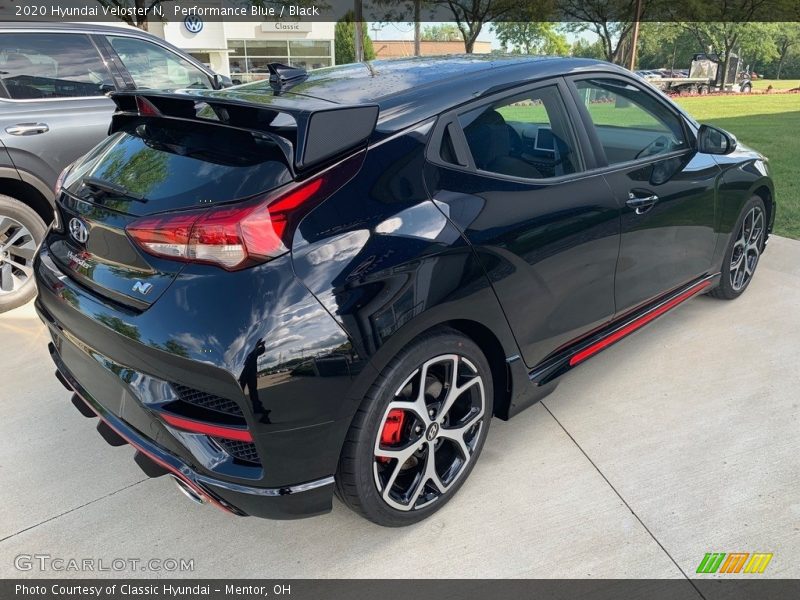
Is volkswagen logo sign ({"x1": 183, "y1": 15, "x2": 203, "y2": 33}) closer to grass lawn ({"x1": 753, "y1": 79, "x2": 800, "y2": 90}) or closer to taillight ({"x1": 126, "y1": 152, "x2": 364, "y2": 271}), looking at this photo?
taillight ({"x1": 126, "y1": 152, "x2": 364, "y2": 271})

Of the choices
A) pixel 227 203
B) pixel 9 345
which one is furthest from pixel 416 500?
pixel 9 345

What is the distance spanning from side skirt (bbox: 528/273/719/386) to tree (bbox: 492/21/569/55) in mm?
38792

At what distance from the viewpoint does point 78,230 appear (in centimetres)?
229

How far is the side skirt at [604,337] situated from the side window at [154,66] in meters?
3.81

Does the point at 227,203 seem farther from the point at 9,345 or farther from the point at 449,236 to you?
the point at 9,345

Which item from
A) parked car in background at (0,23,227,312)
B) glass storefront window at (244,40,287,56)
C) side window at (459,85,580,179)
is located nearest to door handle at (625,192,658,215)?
side window at (459,85,580,179)

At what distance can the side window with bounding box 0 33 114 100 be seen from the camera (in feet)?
14.3

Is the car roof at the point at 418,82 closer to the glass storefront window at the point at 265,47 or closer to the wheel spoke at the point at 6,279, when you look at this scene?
the wheel spoke at the point at 6,279

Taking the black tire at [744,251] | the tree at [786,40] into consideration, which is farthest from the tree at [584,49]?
the black tire at [744,251]

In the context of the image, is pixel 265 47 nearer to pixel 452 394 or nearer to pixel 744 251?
pixel 744 251

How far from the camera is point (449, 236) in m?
2.17

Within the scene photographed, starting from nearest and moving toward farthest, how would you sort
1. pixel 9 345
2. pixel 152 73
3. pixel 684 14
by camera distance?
1. pixel 9 345
2. pixel 152 73
3. pixel 684 14

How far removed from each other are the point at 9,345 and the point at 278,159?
3.13m

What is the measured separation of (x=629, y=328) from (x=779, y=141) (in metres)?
11.0
